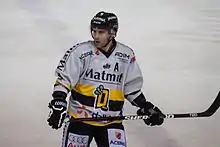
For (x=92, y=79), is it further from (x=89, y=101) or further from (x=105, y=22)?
(x=105, y=22)

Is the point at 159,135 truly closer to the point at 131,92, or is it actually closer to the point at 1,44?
the point at 131,92

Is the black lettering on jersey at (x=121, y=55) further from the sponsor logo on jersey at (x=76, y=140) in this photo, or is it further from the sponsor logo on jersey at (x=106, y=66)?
the sponsor logo on jersey at (x=76, y=140)

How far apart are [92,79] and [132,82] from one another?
0.17 m

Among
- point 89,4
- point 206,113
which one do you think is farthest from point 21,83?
point 206,113

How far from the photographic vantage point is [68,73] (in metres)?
2.19

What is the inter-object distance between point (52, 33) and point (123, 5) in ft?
1.17

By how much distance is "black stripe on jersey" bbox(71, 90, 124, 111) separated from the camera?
2.23m

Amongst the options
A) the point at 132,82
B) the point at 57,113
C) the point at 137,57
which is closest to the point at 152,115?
the point at 132,82

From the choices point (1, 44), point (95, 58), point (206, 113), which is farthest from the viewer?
point (1, 44)

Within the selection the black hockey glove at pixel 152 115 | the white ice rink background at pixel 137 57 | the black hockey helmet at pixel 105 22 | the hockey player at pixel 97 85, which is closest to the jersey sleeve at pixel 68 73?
the hockey player at pixel 97 85

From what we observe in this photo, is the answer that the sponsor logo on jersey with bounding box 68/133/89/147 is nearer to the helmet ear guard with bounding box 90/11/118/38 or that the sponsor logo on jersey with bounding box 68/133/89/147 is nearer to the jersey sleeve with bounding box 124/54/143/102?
the jersey sleeve with bounding box 124/54/143/102

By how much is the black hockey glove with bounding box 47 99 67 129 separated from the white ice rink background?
1.95 ft

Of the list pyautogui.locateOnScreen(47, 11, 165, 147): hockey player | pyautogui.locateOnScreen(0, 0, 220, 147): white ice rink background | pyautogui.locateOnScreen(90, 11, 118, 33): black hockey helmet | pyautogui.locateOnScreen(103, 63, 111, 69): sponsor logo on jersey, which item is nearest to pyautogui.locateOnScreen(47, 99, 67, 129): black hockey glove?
pyautogui.locateOnScreen(47, 11, 165, 147): hockey player

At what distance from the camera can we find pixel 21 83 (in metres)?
2.74
